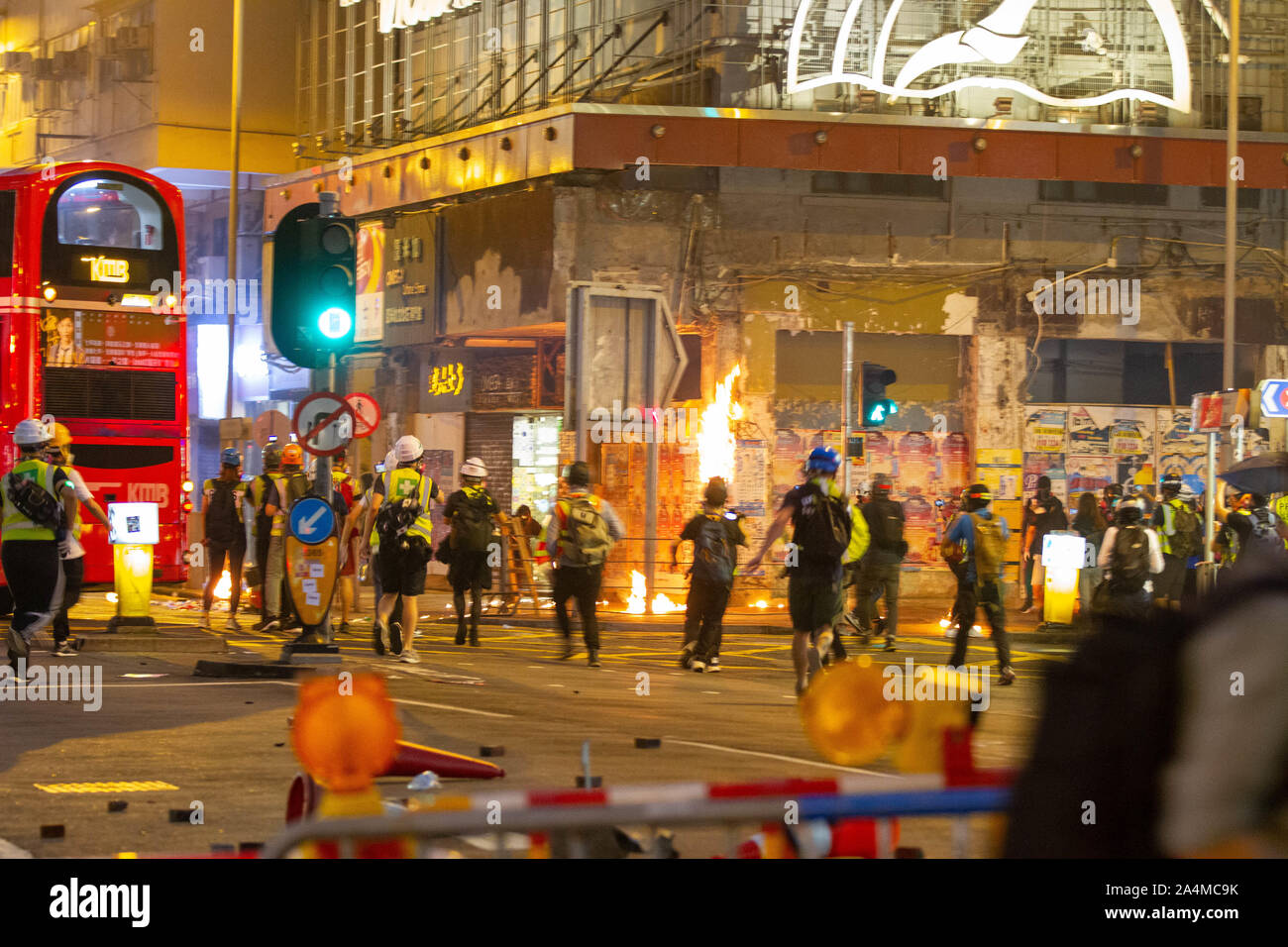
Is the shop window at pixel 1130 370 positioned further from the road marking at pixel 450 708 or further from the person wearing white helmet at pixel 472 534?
the road marking at pixel 450 708

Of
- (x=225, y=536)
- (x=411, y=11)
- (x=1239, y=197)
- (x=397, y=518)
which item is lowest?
(x=225, y=536)

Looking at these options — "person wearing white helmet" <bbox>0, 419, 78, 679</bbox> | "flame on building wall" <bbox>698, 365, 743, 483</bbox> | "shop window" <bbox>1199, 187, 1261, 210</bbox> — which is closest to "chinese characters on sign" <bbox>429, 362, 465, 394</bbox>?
"flame on building wall" <bbox>698, 365, 743, 483</bbox>

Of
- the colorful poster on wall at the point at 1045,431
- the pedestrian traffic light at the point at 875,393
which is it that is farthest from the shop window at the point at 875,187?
the pedestrian traffic light at the point at 875,393

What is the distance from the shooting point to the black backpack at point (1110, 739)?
6.72 feet

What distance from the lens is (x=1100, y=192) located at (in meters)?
25.0

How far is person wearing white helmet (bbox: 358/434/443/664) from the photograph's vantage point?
13523 millimetres

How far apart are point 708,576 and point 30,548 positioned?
18.1ft

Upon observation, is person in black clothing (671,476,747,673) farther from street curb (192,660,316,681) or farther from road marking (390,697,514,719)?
road marking (390,697,514,719)

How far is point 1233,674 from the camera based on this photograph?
2014 mm

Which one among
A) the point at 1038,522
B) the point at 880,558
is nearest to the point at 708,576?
the point at 880,558

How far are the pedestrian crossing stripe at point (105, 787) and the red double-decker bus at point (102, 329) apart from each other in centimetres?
1002

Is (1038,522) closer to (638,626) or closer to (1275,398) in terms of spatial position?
(1275,398)

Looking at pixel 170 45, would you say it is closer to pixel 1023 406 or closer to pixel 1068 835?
pixel 1023 406
